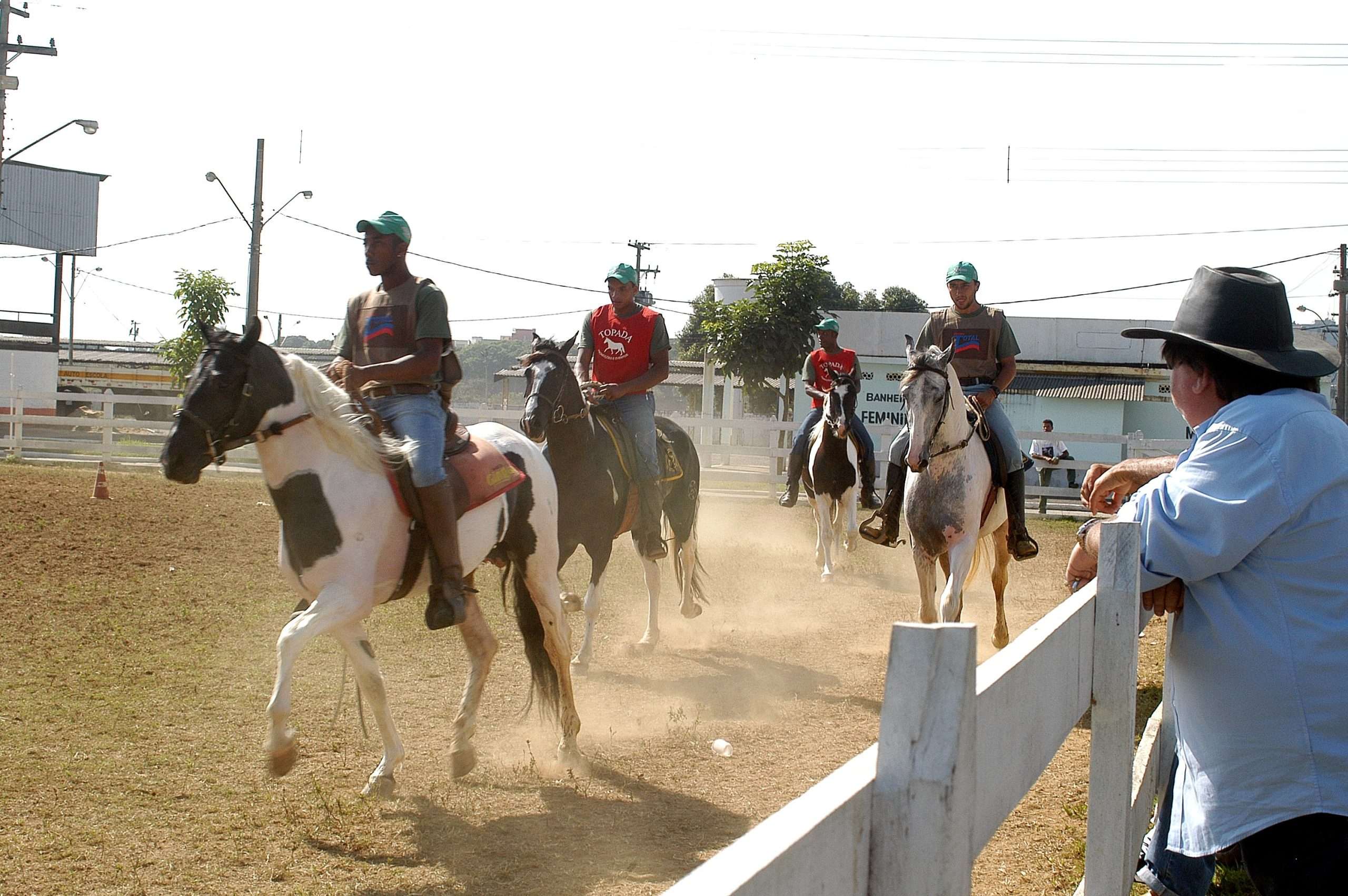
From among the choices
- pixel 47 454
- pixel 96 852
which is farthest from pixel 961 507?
pixel 47 454

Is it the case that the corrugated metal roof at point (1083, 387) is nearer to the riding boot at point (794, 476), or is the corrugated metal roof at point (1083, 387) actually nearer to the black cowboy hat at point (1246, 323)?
the riding boot at point (794, 476)

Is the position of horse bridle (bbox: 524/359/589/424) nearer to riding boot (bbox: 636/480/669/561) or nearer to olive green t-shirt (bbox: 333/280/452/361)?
riding boot (bbox: 636/480/669/561)

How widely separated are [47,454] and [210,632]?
787 inches

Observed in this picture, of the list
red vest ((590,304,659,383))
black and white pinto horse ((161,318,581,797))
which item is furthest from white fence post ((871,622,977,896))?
red vest ((590,304,659,383))

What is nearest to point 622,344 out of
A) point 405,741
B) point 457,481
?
point 457,481

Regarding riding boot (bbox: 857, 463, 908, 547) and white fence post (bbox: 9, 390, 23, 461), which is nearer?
riding boot (bbox: 857, 463, 908, 547)

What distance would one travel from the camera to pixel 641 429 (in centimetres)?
877

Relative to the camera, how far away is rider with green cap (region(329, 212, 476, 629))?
5391 mm

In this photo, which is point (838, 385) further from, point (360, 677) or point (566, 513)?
point (360, 677)

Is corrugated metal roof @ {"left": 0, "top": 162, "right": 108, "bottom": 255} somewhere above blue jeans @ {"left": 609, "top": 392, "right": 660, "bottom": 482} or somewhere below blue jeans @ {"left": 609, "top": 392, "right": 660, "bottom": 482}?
above

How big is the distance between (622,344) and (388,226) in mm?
3244

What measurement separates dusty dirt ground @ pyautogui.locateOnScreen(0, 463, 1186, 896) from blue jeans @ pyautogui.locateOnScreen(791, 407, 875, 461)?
2.27 meters

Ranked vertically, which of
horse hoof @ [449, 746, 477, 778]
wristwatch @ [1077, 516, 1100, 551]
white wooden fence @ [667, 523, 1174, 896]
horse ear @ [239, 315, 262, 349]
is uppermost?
horse ear @ [239, 315, 262, 349]

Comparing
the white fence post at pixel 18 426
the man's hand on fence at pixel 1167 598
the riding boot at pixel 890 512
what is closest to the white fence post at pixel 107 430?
the white fence post at pixel 18 426
